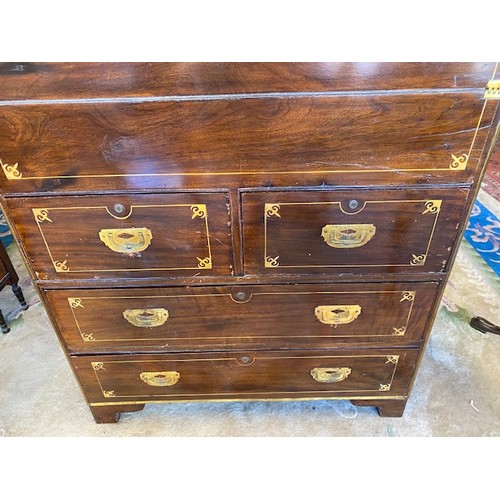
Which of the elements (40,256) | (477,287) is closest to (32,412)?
(40,256)

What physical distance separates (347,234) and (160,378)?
768 mm

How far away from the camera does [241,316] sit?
3.92 ft

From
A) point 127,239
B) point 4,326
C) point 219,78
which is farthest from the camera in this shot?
point 4,326

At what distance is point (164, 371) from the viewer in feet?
4.36

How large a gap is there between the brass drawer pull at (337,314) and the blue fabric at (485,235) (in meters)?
1.31

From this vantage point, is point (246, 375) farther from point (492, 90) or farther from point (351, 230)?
point (492, 90)

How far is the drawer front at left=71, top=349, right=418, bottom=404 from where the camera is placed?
1294 millimetres

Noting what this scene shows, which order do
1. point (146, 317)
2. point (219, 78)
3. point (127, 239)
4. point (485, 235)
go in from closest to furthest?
point (219, 78) → point (127, 239) → point (146, 317) → point (485, 235)

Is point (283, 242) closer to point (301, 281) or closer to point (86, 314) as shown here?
point (301, 281)

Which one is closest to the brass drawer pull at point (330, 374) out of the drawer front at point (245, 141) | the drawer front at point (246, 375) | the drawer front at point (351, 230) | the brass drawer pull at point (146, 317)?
the drawer front at point (246, 375)

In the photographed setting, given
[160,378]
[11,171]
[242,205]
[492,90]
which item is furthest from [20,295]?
[492,90]

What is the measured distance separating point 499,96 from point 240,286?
724 mm

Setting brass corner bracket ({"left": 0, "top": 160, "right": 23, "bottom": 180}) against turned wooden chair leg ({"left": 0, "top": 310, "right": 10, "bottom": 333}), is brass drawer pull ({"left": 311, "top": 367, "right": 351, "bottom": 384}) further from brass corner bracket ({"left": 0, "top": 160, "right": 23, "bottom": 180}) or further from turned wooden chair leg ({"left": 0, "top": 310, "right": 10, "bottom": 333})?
turned wooden chair leg ({"left": 0, "top": 310, "right": 10, "bottom": 333})

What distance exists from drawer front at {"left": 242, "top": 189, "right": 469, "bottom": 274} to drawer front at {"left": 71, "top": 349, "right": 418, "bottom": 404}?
345 mm
